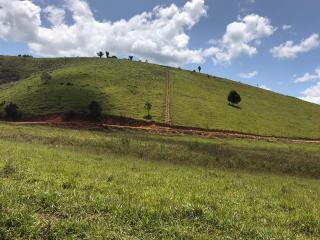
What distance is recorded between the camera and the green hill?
265 feet

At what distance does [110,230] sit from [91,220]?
809 mm

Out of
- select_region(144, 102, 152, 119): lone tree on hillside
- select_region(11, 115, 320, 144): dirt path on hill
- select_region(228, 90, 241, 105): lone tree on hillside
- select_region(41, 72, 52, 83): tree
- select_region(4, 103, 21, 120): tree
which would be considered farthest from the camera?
select_region(41, 72, 52, 83): tree

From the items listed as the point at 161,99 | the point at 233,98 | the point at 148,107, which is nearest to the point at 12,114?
the point at 148,107

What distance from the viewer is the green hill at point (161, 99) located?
265 feet

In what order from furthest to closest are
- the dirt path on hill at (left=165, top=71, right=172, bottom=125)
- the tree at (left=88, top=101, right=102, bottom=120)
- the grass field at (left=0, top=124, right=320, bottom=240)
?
the dirt path on hill at (left=165, top=71, right=172, bottom=125)
the tree at (left=88, top=101, right=102, bottom=120)
the grass field at (left=0, top=124, right=320, bottom=240)

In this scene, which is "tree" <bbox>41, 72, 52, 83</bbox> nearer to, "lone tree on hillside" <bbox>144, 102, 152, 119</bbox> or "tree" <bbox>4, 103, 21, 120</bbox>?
"tree" <bbox>4, 103, 21, 120</bbox>

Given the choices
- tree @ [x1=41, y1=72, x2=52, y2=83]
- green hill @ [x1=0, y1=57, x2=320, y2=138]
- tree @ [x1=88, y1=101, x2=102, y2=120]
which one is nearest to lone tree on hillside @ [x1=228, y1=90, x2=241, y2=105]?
green hill @ [x1=0, y1=57, x2=320, y2=138]

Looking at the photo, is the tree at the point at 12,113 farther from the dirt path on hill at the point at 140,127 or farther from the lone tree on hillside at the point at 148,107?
the lone tree on hillside at the point at 148,107

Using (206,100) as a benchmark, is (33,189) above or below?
below

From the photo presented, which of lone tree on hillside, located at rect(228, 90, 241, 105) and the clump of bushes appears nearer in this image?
the clump of bushes

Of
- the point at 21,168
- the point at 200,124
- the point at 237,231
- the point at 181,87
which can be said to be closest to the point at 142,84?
the point at 181,87

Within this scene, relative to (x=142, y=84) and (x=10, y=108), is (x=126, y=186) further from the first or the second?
(x=142, y=84)

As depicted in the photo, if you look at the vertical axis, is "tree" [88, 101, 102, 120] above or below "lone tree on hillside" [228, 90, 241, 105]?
below

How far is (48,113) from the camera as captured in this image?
254ft
